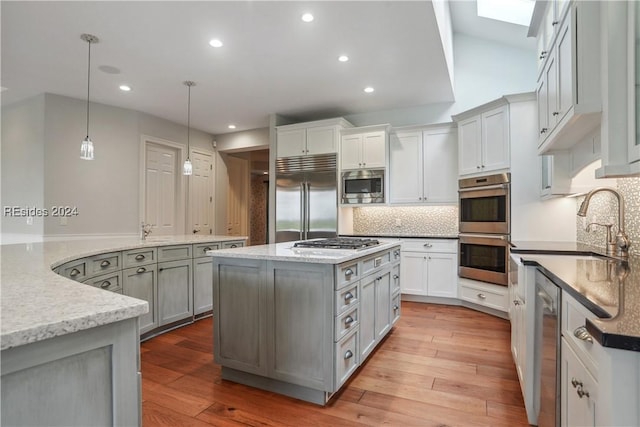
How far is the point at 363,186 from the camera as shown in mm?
4766

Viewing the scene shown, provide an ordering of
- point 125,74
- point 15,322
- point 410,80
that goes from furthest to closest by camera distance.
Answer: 1. point 410,80
2. point 125,74
3. point 15,322

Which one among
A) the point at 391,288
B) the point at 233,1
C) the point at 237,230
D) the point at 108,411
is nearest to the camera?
the point at 108,411

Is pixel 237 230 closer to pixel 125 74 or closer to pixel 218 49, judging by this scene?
pixel 125 74

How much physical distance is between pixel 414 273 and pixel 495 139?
196 cm

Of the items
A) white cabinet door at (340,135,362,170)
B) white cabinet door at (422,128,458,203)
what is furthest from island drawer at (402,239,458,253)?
white cabinet door at (340,135,362,170)

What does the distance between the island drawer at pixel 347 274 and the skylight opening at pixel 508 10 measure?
3.75 meters

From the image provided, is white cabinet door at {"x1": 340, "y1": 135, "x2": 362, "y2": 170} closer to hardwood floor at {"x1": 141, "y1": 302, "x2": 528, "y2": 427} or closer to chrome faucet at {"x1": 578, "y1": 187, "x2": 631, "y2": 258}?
hardwood floor at {"x1": 141, "y1": 302, "x2": 528, "y2": 427}

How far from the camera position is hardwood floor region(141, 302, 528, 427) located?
1.90 meters

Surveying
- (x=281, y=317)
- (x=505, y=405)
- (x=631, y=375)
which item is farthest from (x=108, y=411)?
(x=505, y=405)

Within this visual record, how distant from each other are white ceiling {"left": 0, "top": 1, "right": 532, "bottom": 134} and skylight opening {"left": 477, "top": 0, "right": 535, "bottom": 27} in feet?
0.32

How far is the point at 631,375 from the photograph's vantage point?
2.37ft

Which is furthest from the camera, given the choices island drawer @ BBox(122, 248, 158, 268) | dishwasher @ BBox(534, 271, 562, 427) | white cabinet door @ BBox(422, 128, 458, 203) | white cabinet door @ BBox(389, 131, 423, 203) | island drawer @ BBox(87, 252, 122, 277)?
white cabinet door @ BBox(389, 131, 423, 203)

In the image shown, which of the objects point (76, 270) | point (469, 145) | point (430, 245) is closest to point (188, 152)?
point (76, 270)

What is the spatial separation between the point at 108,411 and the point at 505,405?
7.22 ft
